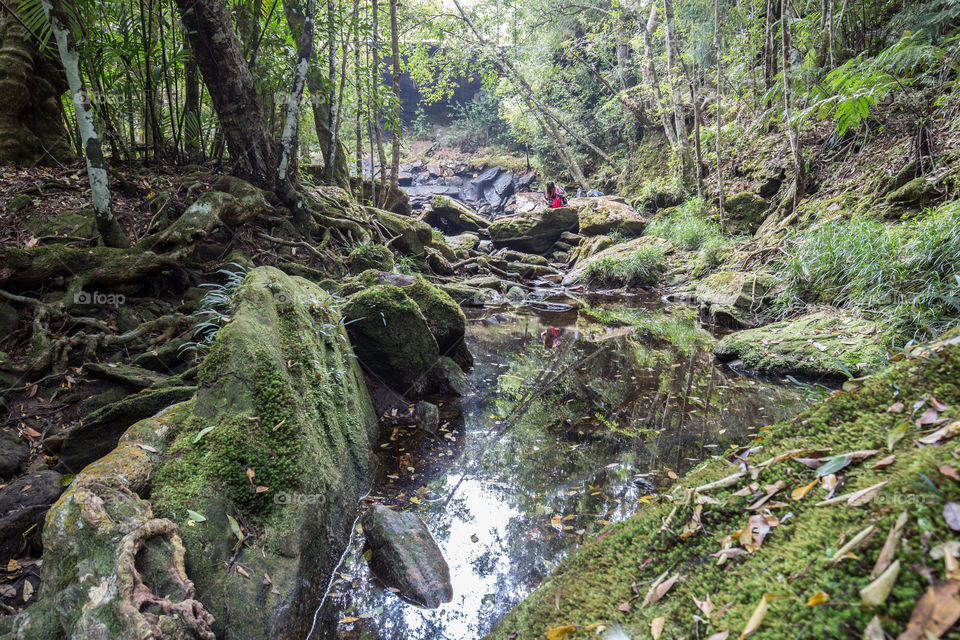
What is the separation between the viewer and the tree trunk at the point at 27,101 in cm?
531

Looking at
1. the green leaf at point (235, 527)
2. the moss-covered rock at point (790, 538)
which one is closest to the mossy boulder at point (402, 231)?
the green leaf at point (235, 527)

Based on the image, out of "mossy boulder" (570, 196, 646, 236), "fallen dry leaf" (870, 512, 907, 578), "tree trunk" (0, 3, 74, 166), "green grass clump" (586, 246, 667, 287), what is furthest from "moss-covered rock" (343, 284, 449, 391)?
"mossy boulder" (570, 196, 646, 236)

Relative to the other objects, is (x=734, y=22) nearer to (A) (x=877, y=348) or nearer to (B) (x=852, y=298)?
(B) (x=852, y=298)

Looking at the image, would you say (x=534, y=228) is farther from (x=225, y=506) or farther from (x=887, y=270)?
(x=225, y=506)

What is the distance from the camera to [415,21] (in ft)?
42.0

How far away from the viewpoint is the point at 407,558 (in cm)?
259

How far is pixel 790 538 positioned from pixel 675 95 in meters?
14.5

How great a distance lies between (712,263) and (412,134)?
109 ft

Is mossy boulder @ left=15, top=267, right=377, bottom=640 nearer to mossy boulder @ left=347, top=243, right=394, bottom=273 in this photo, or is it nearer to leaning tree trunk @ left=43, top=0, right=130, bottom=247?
leaning tree trunk @ left=43, top=0, right=130, bottom=247

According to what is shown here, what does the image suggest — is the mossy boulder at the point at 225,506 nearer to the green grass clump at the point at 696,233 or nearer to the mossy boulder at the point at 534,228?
the green grass clump at the point at 696,233

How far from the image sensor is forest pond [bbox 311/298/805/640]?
249 cm

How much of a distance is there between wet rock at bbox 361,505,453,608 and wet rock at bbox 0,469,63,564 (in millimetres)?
1738

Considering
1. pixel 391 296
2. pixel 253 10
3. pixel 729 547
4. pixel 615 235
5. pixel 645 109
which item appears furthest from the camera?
pixel 645 109

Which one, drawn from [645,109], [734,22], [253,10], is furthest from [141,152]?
[645,109]
